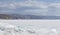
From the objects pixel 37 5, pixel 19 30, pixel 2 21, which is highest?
pixel 37 5

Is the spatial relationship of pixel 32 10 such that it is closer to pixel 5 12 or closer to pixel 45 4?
pixel 45 4

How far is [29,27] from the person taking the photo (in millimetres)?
1400

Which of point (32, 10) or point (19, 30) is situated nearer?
point (19, 30)

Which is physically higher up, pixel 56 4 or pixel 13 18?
pixel 56 4

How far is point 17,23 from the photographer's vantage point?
147cm

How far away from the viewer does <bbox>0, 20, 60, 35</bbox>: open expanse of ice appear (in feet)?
4.42

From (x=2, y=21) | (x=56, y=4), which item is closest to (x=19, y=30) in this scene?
(x=2, y=21)

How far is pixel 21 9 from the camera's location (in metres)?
1.50

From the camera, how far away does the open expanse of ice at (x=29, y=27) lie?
135cm

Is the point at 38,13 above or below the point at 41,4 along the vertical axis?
below

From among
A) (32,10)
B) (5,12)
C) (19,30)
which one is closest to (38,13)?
(32,10)

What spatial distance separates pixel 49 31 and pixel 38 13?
0.92 feet

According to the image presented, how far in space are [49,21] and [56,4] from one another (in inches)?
9.6

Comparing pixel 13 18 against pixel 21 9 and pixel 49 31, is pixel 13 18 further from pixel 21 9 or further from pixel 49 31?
pixel 49 31
